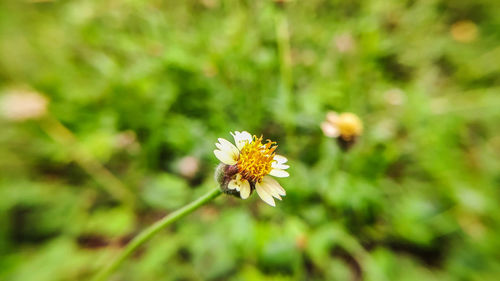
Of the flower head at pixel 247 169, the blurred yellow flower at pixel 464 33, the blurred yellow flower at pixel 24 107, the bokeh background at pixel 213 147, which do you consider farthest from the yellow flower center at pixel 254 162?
the blurred yellow flower at pixel 464 33

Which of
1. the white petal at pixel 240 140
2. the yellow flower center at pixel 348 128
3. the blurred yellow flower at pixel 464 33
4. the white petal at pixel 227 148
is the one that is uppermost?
the blurred yellow flower at pixel 464 33

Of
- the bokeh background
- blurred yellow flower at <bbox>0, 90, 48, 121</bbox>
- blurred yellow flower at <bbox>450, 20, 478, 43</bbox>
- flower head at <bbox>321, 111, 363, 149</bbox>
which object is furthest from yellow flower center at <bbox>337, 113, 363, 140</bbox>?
blurred yellow flower at <bbox>450, 20, 478, 43</bbox>

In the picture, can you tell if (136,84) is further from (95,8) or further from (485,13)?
(485,13)

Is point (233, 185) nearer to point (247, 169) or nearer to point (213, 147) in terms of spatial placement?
point (247, 169)

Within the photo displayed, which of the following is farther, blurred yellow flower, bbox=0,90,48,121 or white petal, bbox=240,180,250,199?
blurred yellow flower, bbox=0,90,48,121

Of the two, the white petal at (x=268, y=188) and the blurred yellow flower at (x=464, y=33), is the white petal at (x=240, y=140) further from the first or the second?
the blurred yellow flower at (x=464, y=33)

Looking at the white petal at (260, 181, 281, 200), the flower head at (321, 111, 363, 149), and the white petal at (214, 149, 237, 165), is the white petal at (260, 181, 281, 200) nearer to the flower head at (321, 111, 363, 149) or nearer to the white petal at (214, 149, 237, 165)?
the white petal at (214, 149, 237, 165)

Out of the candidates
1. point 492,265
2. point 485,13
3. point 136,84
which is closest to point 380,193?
point 492,265
